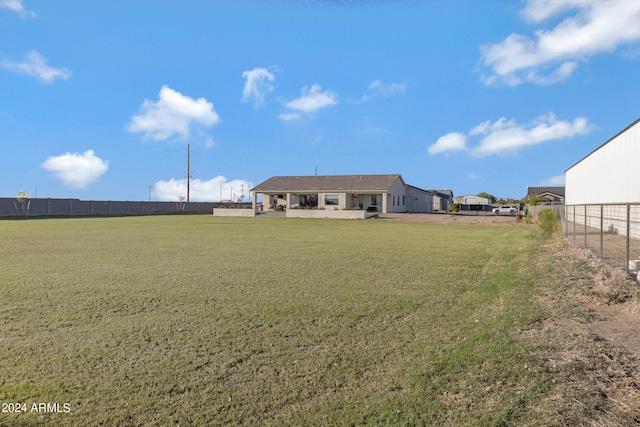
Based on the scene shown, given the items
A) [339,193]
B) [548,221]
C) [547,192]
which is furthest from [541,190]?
[548,221]

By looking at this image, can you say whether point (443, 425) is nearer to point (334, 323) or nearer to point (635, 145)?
point (334, 323)

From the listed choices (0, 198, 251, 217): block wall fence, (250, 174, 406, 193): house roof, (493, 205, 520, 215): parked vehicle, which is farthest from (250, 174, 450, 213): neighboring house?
(0, 198, 251, 217): block wall fence

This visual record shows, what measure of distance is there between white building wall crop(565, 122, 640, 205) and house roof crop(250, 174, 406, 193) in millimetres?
22139

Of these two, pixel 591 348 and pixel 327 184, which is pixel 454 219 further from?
pixel 591 348

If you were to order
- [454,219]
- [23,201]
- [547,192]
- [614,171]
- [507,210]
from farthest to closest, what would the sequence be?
1. [507,210]
2. [547,192]
3. [23,201]
4. [454,219]
5. [614,171]

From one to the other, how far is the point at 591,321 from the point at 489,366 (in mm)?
2737

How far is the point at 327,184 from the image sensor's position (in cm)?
5238

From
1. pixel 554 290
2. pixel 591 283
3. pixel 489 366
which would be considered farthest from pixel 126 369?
pixel 591 283

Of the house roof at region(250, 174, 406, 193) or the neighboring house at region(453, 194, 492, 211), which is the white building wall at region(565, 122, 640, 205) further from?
the neighboring house at region(453, 194, 492, 211)

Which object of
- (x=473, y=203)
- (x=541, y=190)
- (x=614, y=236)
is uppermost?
(x=541, y=190)

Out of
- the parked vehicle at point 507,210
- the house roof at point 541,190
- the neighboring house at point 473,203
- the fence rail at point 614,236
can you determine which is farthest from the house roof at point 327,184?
the house roof at point 541,190

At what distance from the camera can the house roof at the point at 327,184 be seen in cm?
4984

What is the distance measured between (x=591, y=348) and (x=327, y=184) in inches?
1889

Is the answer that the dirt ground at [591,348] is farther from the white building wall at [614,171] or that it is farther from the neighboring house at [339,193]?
the neighboring house at [339,193]
